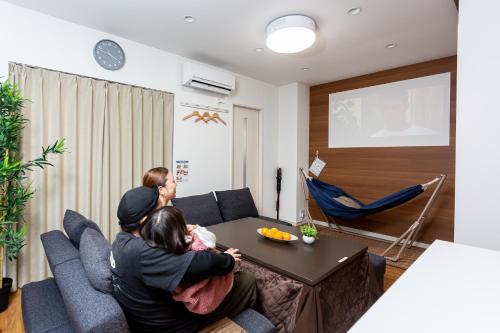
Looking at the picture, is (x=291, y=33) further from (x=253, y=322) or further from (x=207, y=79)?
(x=253, y=322)

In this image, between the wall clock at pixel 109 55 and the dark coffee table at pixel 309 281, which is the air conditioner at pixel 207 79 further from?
the dark coffee table at pixel 309 281

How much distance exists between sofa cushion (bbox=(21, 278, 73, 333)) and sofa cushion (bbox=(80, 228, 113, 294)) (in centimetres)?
32

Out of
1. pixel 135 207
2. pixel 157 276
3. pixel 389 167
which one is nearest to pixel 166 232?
pixel 157 276

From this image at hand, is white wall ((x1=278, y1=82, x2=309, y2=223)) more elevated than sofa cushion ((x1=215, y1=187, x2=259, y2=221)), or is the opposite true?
white wall ((x1=278, y1=82, x2=309, y2=223))

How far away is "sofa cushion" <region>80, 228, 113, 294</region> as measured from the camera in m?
1.12

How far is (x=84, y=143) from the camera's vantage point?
2457 millimetres

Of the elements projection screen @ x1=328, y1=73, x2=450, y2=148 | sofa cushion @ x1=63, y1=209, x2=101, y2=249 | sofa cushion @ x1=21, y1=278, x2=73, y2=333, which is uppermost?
projection screen @ x1=328, y1=73, x2=450, y2=148

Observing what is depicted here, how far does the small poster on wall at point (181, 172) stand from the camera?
3156mm

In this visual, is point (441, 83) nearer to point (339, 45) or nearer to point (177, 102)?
point (339, 45)

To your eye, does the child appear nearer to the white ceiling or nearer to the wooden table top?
the wooden table top

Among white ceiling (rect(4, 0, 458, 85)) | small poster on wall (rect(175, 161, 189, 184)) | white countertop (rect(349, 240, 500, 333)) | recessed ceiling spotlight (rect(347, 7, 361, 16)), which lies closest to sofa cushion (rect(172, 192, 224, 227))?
small poster on wall (rect(175, 161, 189, 184))

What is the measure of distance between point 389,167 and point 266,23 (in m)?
2.64

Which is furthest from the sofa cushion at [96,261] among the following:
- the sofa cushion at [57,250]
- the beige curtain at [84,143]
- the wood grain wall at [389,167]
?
the wood grain wall at [389,167]

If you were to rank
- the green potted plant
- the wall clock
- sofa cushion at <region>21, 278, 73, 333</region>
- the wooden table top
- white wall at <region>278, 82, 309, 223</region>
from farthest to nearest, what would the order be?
white wall at <region>278, 82, 309, 223</region> → the wall clock → the green potted plant → the wooden table top → sofa cushion at <region>21, 278, 73, 333</region>
